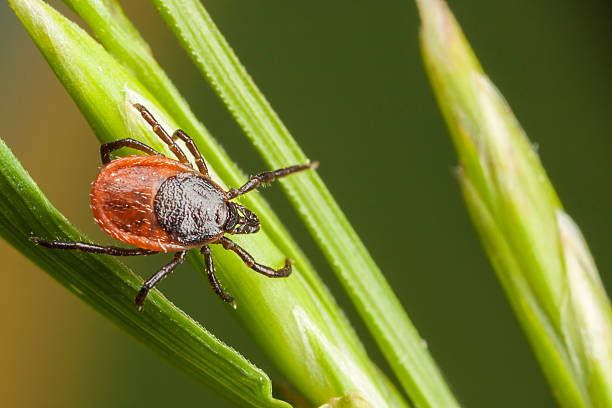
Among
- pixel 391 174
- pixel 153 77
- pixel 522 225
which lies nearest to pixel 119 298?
pixel 153 77

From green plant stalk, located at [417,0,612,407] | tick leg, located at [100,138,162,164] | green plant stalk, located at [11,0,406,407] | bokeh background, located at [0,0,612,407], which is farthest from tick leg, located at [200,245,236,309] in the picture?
bokeh background, located at [0,0,612,407]

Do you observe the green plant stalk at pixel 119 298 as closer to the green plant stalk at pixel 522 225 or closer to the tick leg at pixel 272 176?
the tick leg at pixel 272 176

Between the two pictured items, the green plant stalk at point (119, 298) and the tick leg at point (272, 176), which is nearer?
the green plant stalk at point (119, 298)

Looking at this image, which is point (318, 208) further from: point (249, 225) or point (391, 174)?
point (391, 174)

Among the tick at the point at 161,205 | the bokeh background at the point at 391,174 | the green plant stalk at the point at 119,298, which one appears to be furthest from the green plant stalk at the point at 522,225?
the bokeh background at the point at 391,174

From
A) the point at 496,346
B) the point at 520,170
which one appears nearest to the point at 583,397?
the point at 520,170

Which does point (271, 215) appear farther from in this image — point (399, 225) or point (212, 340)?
point (399, 225)
